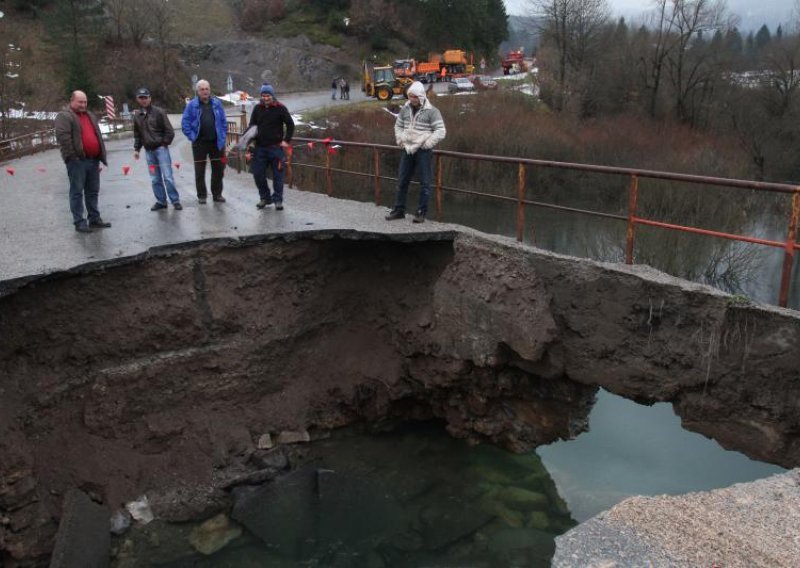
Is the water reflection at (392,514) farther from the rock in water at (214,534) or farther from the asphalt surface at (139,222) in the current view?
the asphalt surface at (139,222)

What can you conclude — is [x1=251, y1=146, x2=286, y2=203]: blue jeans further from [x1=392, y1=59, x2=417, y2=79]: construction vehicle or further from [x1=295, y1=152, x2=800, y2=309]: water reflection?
[x1=392, y1=59, x2=417, y2=79]: construction vehicle

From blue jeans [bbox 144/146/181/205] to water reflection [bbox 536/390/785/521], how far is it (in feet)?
22.2

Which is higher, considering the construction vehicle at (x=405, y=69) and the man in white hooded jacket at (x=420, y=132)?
the construction vehicle at (x=405, y=69)

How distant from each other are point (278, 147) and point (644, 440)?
23.5 ft

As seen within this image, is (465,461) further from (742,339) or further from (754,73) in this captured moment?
(754,73)

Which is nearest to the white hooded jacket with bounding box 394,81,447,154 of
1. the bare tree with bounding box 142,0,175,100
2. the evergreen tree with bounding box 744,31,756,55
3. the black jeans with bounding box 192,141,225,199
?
the black jeans with bounding box 192,141,225,199

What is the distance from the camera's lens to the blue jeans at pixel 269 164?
378 inches

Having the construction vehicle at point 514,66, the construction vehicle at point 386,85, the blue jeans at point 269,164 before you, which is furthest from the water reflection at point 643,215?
the construction vehicle at point 514,66

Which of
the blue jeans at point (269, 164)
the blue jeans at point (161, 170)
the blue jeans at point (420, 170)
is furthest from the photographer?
the blue jeans at point (161, 170)

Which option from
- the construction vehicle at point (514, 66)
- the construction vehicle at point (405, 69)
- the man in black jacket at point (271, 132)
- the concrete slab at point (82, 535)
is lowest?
the concrete slab at point (82, 535)

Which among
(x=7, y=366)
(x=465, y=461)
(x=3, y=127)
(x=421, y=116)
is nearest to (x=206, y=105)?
(x=421, y=116)

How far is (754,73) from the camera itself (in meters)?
31.5

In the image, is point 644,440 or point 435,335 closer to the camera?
point 435,335

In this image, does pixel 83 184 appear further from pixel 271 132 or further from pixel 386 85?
pixel 386 85
